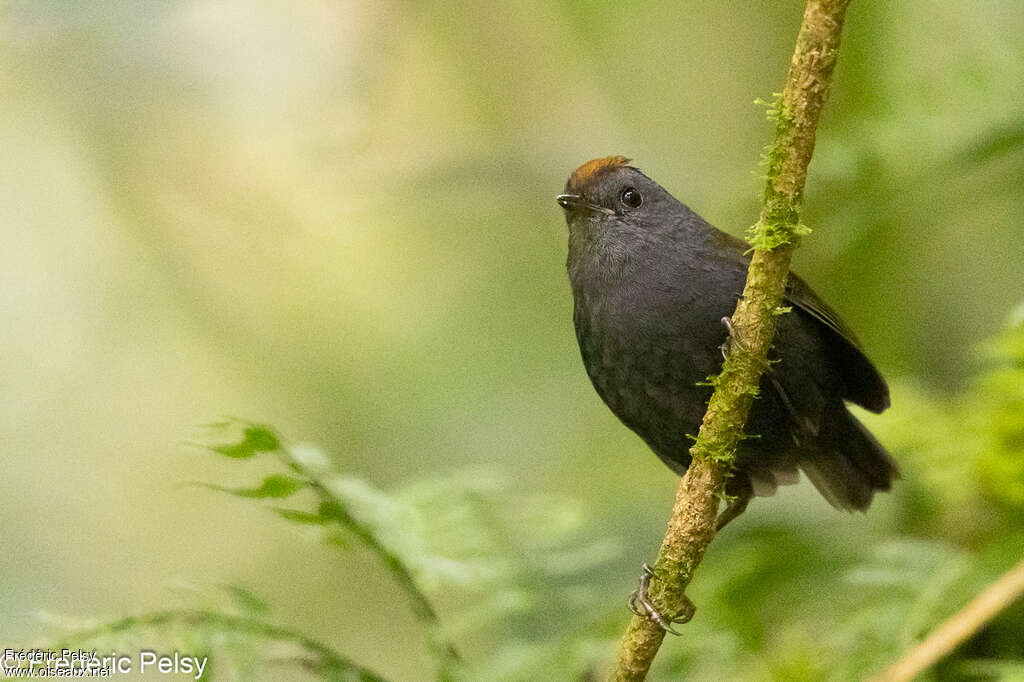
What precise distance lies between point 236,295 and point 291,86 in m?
1.81

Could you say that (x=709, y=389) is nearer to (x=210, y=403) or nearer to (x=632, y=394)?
(x=632, y=394)

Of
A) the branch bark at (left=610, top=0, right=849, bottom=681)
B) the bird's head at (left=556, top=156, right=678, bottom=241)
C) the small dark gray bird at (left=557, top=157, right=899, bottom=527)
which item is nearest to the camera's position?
the branch bark at (left=610, top=0, right=849, bottom=681)

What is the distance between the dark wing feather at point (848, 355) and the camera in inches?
139

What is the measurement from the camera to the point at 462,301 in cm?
688

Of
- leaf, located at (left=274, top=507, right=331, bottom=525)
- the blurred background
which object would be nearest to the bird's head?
the blurred background

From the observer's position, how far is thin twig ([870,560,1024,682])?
2.68m

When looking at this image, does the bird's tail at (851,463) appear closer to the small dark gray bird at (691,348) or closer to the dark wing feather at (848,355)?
the small dark gray bird at (691,348)

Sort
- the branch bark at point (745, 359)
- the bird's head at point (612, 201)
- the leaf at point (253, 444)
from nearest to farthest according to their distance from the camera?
the branch bark at point (745, 359)
the leaf at point (253, 444)
the bird's head at point (612, 201)

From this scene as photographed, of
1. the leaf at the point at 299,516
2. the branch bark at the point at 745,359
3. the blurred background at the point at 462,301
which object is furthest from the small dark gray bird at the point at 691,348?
the leaf at the point at 299,516

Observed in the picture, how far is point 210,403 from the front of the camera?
7.00 m

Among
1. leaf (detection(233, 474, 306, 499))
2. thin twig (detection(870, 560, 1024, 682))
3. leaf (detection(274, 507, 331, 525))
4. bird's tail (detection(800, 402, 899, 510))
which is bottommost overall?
thin twig (detection(870, 560, 1024, 682))

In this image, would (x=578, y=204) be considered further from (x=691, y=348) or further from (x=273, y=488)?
(x=273, y=488)

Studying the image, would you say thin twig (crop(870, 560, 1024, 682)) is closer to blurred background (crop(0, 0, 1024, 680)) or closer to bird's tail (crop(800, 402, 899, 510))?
blurred background (crop(0, 0, 1024, 680))

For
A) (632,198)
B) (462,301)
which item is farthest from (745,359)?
(462,301)
